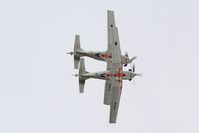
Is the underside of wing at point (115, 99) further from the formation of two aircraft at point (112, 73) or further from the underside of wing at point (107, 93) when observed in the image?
the underside of wing at point (107, 93)

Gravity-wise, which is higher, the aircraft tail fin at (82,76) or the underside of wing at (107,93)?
the aircraft tail fin at (82,76)

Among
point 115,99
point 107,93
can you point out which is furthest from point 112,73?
point 115,99

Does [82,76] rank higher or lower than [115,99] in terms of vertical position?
higher

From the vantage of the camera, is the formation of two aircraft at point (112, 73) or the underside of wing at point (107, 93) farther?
the underside of wing at point (107, 93)

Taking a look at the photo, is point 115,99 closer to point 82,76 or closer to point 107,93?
point 107,93

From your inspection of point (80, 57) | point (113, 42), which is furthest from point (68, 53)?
point (113, 42)

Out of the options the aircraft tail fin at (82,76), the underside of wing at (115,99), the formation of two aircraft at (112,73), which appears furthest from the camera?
the aircraft tail fin at (82,76)

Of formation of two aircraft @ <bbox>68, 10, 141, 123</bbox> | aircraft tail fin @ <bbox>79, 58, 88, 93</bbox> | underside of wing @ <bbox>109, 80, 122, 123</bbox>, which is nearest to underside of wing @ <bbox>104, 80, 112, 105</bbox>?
formation of two aircraft @ <bbox>68, 10, 141, 123</bbox>

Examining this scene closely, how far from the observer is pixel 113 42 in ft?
381

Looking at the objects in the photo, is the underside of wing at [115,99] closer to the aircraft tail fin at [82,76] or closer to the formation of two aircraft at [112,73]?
the formation of two aircraft at [112,73]

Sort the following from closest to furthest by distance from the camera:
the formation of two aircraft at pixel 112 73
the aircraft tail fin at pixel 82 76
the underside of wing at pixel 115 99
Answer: the formation of two aircraft at pixel 112 73
the underside of wing at pixel 115 99
the aircraft tail fin at pixel 82 76

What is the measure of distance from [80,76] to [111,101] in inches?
294

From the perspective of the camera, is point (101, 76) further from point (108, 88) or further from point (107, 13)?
point (107, 13)

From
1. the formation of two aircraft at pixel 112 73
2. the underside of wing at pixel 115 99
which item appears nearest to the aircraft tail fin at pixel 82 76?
the formation of two aircraft at pixel 112 73
